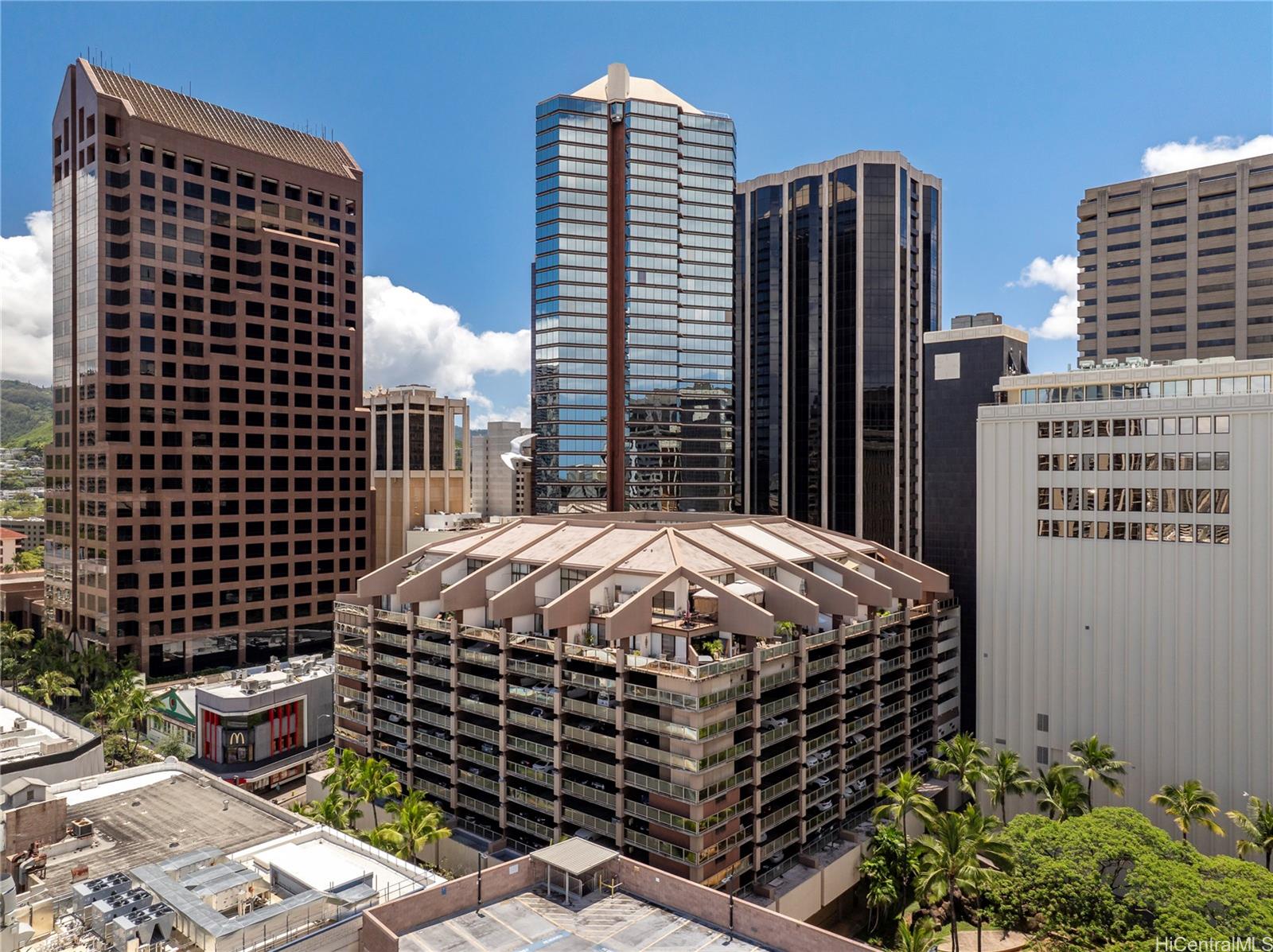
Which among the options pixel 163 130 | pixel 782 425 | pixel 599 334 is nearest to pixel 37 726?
pixel 163 130

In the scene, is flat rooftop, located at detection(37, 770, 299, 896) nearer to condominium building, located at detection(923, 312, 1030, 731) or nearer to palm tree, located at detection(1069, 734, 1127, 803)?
palm tree, located at detection(1069, 734, 1127, 803)

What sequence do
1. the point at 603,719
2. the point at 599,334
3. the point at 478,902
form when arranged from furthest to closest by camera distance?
the point at 599,334, the point at 603,719, the point at 478,902

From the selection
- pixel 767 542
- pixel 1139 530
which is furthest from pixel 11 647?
pixel 1139 530

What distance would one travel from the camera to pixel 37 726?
61000 millimetres

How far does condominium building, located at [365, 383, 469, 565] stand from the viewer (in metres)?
165

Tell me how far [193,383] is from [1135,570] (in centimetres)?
11534

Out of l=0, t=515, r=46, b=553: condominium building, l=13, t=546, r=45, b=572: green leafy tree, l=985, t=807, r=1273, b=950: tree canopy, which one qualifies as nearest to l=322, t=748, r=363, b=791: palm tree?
l=985, t=807, r=1273, b=950: tree canopy

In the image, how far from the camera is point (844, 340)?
14162 cm

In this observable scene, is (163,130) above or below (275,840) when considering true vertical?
above

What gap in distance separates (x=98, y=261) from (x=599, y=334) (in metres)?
73.1

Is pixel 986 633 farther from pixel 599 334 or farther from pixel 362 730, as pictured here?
pixel 599 334

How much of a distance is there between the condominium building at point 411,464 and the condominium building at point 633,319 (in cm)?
3269

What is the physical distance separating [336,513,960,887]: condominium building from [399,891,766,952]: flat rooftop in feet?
47.6

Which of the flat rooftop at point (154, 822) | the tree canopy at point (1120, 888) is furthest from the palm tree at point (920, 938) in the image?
the flat rooftop at point (154, 822)
